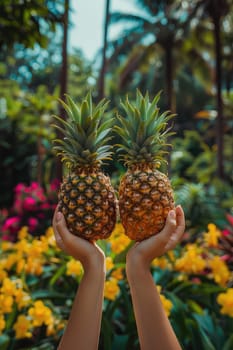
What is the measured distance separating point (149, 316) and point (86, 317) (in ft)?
0.85

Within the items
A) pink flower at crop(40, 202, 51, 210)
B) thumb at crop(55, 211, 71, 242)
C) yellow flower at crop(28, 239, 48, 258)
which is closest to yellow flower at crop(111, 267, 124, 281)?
yellow flower at crop(28, 239, 48, 258)

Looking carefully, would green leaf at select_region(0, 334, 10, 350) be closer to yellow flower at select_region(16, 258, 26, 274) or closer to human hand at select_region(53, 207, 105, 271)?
yellow flower at select_region(16, 258, 26, 274)

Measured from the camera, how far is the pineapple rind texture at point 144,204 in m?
1.91

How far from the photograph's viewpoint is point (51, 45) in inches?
1144

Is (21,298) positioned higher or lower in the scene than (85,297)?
lower

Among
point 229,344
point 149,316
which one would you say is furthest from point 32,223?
point 149,316

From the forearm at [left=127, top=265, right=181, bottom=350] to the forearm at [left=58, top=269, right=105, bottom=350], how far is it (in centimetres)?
15

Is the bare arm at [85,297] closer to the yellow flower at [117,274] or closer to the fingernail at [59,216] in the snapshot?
the fingernail at [59,216]

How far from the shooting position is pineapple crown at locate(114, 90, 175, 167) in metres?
2.05

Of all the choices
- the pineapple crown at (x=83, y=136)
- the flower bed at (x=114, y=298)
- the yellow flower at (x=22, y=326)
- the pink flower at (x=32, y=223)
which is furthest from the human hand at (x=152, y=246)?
the pink flower at (x=32, y=223)

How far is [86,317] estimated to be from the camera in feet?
5.99

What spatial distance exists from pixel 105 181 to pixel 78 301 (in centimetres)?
54

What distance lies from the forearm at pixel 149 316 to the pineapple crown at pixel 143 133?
0.51 meters

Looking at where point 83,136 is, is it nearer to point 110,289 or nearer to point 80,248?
point 80,248
